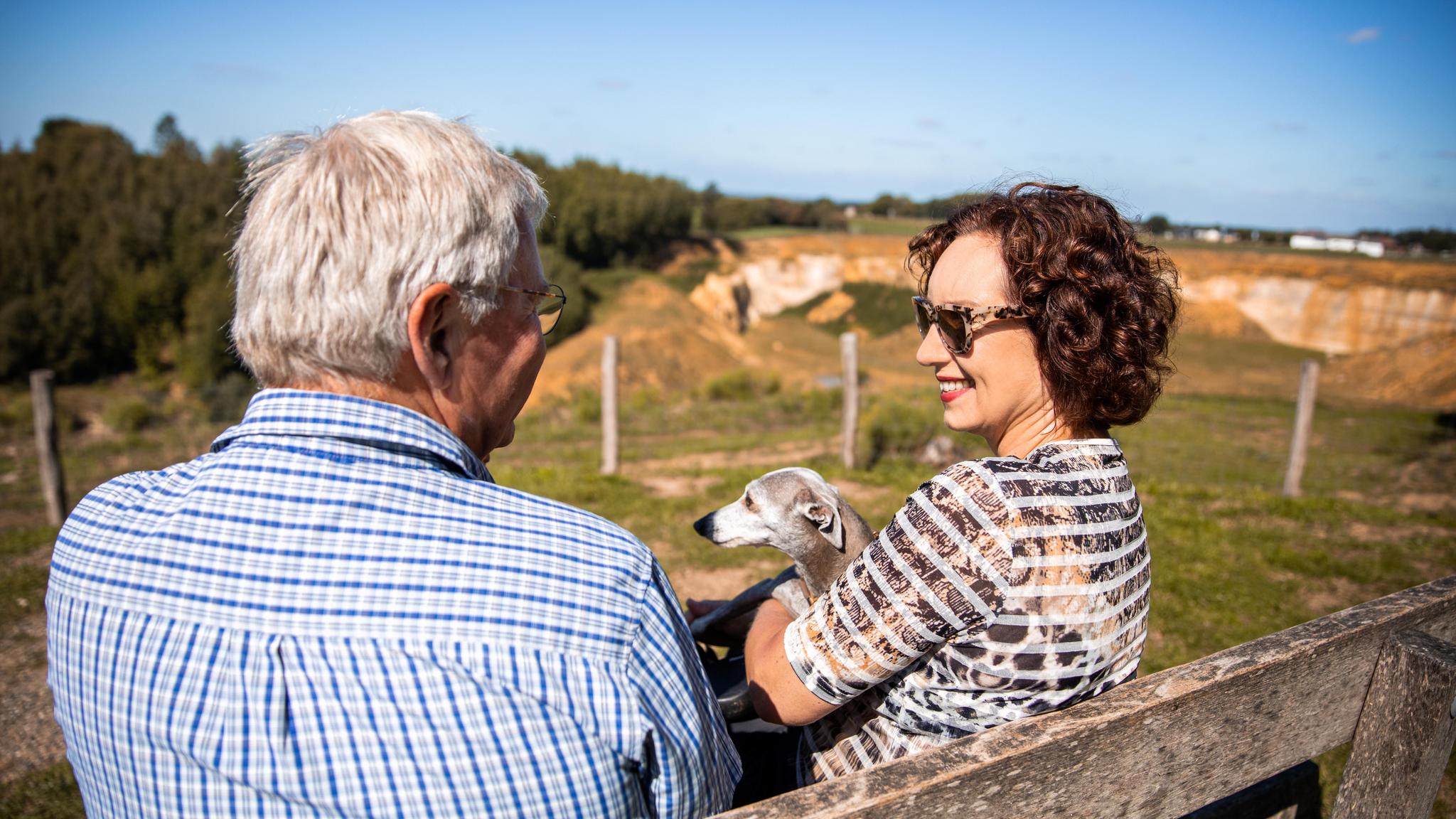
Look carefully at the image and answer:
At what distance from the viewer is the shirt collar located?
3.69ft

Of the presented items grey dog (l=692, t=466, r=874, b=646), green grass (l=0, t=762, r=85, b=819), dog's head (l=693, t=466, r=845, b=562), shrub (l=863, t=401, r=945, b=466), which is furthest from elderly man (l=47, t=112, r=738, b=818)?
shrub (l=863, t=401, r=945, b=466)

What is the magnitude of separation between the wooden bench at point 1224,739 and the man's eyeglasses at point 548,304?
89 centimetres

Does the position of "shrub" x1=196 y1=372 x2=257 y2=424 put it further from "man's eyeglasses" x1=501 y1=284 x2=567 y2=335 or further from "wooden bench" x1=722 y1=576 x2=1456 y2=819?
"wooden bench" x1=722 y1=576 x2=1456 y2=819

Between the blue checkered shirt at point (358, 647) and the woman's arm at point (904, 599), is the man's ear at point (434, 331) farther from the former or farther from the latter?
the woman's arm at point (904, 599)

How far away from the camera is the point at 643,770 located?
111 centimetres

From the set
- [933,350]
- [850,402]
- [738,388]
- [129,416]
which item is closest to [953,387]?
[933,350]

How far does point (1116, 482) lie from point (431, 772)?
1.33 meters

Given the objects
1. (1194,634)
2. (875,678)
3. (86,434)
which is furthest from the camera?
(86,434)

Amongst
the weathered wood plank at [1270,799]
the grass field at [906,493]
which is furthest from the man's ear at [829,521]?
the grass field at [906,493]

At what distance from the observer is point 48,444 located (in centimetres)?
754

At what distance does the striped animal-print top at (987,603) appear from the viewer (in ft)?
4.45

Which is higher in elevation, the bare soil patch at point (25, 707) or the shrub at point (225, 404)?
the shrub at point (225, 404)

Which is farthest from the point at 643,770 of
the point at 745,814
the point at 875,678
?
the point at 875,678

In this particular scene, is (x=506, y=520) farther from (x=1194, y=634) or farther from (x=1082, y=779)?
(x=1194, y=634)
